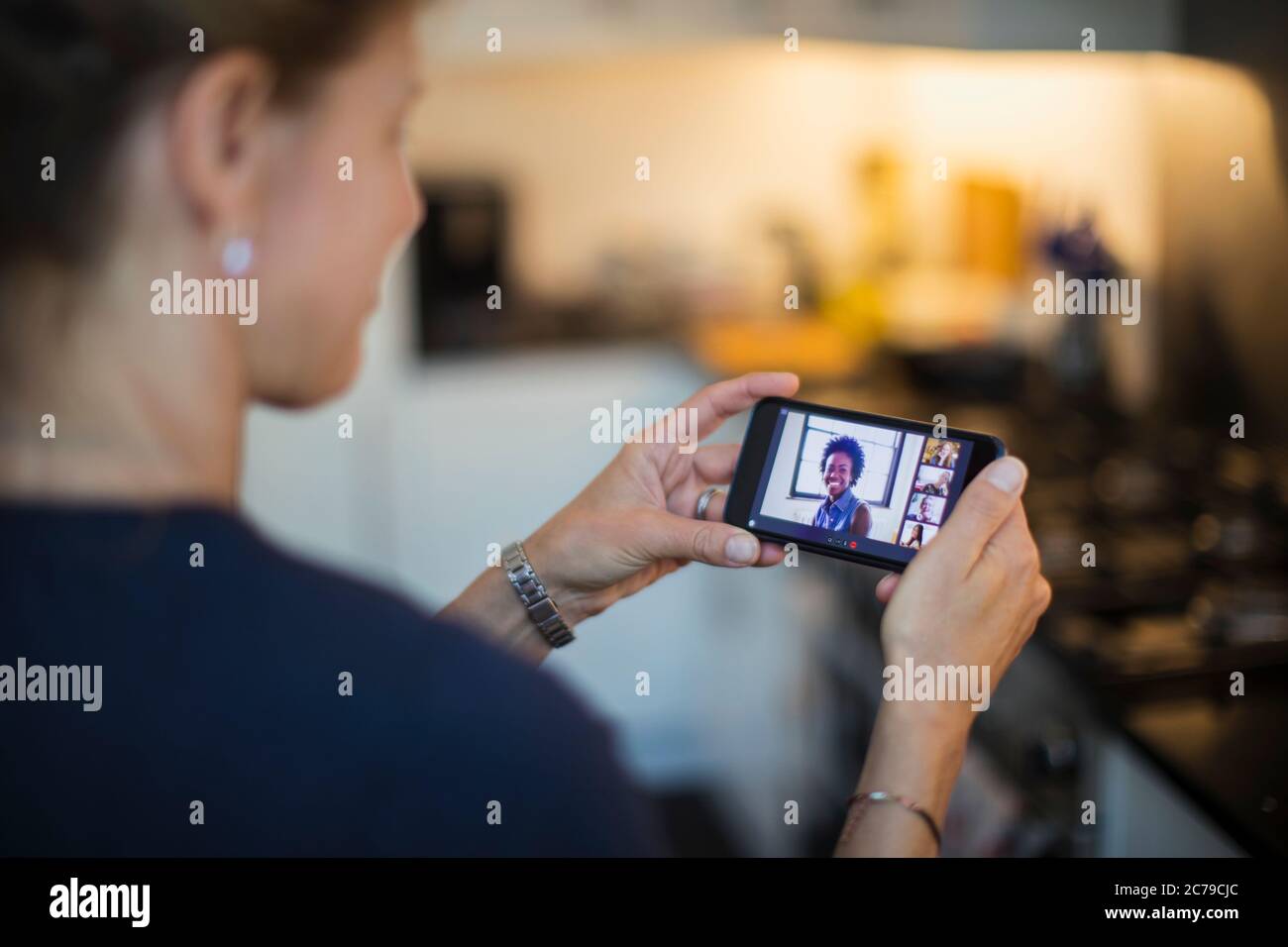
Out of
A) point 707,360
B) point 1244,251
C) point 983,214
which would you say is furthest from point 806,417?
point 983,214

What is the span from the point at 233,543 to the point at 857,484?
12.9 inches

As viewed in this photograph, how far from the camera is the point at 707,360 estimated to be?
175 centimetres

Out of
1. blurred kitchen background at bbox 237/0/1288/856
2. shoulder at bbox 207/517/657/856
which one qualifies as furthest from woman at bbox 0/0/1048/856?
blurred kitchen background at bbox 237/0/1288/856

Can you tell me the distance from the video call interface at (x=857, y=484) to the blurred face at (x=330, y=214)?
254 millimetres

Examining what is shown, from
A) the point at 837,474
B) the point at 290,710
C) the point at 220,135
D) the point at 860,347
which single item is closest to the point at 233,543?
the point at 290,710

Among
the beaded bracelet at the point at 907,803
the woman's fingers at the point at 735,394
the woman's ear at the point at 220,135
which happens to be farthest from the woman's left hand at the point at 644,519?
the woman's ear at the point at 220,135

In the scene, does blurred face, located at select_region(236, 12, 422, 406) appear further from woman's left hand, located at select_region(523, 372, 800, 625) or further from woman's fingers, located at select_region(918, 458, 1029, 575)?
woman's fingers, located at select_region(918, 458, 1029, 575)

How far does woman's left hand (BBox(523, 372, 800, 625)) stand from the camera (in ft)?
2.21

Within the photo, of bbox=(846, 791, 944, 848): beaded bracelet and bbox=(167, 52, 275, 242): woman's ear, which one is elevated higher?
bbox=(167, 52, 275, 242): woman's ear

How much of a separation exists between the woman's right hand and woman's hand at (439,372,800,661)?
0.08m

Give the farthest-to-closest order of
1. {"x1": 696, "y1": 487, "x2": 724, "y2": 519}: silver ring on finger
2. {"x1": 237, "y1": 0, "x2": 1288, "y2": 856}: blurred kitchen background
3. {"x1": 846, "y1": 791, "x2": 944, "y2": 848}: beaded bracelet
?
{"x1": 237, "y1": 0, "x2": 1288, "y2": 856}: blurred kitchen background → {"x1": 696, "y1": 487, "x2": 724, "y2": 519}: silver ring on finger → {"x1": 846, "y1": 791, "x2": 944, "y2": 848}: beaded bracelet

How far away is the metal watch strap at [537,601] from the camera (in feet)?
2.30

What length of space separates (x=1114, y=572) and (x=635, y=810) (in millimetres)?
618
